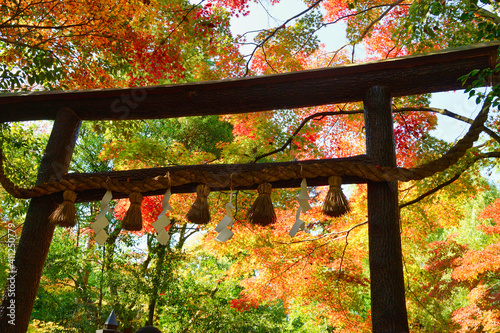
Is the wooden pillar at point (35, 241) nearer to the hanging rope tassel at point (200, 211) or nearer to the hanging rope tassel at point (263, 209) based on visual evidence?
the hanging rope tassel at point (200, 211)

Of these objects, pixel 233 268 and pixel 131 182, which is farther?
pixel 233 268

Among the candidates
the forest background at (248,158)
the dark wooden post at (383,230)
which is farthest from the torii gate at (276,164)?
the forest background at (248,158)

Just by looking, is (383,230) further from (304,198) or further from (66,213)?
(66,213)

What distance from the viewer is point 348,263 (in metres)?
5.20

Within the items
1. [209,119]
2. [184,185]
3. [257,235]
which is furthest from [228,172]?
[209,119]

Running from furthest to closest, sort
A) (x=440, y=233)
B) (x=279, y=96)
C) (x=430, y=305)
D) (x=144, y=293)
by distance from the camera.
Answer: (x=440, y=233), (x=430, y=305), (x=144, y=293), (x=279, y=96)

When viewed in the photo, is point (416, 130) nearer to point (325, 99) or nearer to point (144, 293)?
point (325, 99)

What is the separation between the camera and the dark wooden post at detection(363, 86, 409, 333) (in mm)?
1749

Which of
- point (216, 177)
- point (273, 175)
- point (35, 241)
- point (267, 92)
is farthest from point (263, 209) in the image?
point (35, 241)

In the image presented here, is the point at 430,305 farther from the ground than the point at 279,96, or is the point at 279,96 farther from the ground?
the point at 279,96

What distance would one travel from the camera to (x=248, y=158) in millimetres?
4445

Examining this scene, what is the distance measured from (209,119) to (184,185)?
23.0ft

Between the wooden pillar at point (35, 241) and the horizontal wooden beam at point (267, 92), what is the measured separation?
7.2 inches

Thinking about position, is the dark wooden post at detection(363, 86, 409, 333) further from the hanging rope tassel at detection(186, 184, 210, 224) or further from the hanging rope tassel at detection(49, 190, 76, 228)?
the hanging rope tassel at detection(49, 190, 76, 228)
